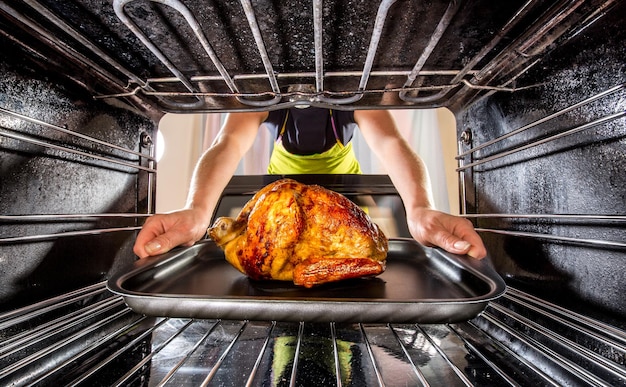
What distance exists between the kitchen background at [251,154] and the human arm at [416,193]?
1.15 meters

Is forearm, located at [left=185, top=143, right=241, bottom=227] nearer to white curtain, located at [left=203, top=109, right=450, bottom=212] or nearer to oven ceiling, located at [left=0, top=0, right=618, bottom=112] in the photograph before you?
oven ceiling, located at [left=0, top=0, right=618, bottom=112]

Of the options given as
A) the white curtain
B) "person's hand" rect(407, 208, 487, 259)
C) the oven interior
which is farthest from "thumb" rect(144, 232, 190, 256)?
the white curtain

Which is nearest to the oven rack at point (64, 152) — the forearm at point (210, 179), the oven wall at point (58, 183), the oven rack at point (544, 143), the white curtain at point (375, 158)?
the oven wall at point (58, 183)

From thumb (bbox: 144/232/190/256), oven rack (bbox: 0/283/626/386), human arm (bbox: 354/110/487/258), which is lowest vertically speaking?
oven rack (bbox: 0/283/626/386)

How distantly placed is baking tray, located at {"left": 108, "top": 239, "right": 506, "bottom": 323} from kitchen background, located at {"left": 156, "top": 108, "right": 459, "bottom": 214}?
6.41ft

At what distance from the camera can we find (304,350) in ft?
2.23

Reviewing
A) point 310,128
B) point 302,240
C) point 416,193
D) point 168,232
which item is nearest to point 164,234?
point 168,232

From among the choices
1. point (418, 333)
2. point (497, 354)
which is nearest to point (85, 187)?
point (418, 333)

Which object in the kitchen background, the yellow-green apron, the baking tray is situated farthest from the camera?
the kitchen background

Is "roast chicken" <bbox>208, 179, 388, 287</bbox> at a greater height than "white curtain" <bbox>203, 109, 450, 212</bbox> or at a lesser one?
lesser

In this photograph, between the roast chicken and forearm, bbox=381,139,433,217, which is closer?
the roast chicken

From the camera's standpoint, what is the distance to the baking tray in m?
0.51

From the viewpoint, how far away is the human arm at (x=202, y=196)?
86cm

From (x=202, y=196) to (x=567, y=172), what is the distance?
109 cm
